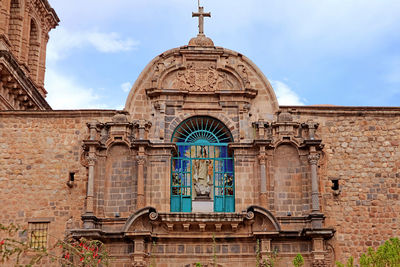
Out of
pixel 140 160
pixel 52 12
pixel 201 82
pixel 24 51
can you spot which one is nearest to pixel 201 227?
pixel 140 160

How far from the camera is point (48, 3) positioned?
2434 cm

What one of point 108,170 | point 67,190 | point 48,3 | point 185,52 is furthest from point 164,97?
point 48,3

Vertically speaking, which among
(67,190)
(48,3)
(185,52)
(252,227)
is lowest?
(252,227)

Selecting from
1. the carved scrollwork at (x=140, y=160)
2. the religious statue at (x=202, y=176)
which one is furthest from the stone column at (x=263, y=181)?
the carved scrollwork at (x=140, y=160)

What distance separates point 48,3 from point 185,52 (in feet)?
28.6

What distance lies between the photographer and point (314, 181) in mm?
16578

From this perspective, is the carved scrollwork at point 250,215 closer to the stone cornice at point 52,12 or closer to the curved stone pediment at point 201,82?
the curved stone pediment at point 201,82

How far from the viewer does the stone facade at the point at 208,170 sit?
16.3 meters

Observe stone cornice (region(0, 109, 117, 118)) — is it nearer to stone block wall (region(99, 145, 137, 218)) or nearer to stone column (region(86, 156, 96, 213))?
stone block wall (region(99, 145, 137, 218))

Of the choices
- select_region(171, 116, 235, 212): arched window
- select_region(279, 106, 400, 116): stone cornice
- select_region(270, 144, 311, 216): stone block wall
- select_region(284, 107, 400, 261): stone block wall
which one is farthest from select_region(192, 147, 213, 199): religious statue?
select_region(284, 107, 400, 261): stone block wall

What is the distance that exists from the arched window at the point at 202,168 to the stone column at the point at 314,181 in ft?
6.91

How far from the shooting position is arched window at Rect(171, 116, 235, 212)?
16969mm

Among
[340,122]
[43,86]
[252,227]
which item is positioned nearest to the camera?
[252,227]

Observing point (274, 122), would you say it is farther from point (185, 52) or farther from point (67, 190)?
point (67, 190)
